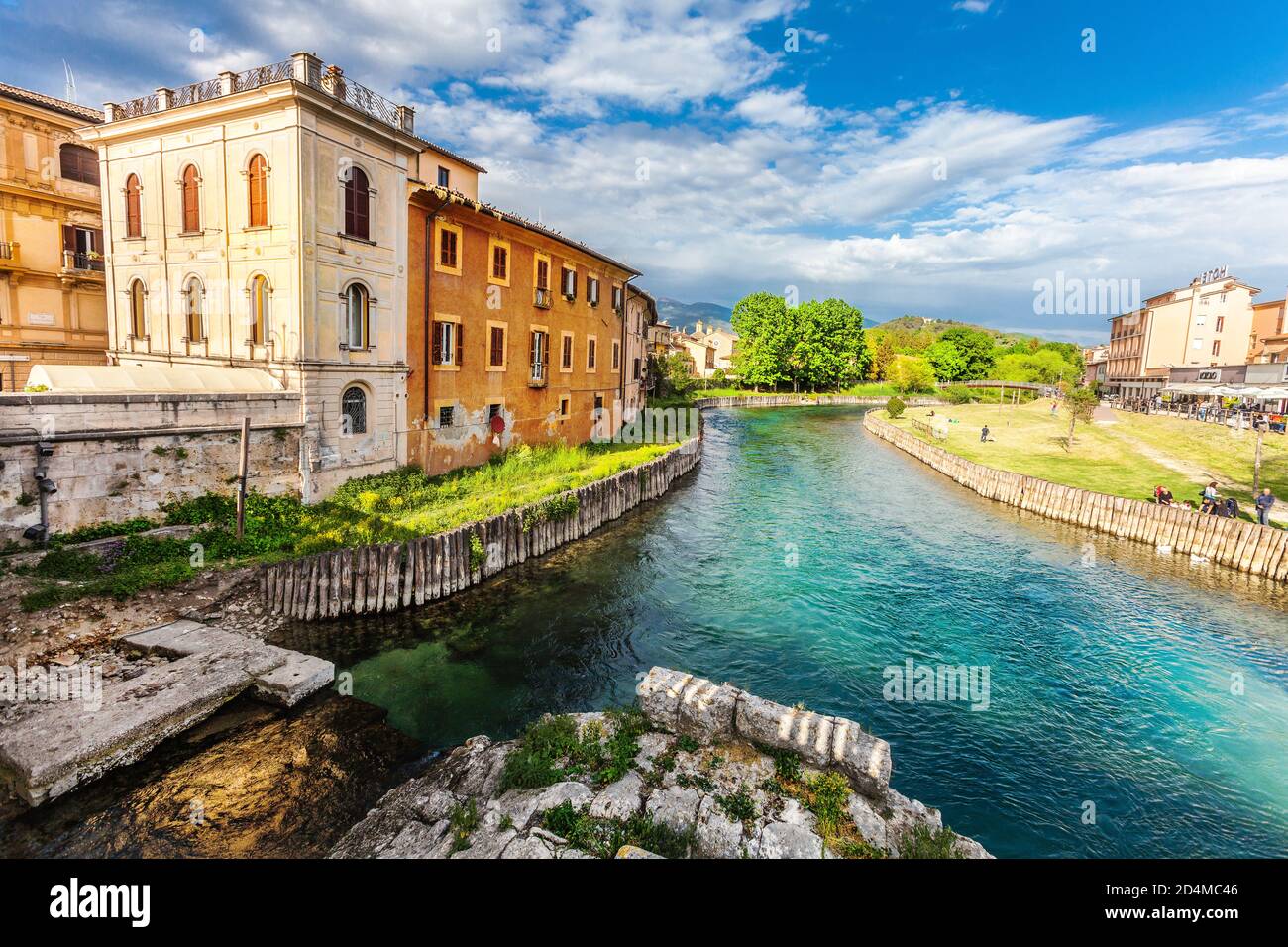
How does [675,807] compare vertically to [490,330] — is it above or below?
below

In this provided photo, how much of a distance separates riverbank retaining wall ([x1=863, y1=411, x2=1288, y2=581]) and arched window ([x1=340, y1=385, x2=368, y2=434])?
31.4 metres

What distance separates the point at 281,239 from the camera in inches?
805

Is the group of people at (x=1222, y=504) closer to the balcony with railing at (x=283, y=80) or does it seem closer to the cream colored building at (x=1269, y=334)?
the balcony with railing at (x=283, y=80)

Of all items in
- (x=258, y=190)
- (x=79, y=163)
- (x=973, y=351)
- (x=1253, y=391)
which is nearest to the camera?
(x=258, y=190)

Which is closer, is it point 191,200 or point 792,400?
point 191,200

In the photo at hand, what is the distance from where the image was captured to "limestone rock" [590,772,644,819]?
8406 millimetres

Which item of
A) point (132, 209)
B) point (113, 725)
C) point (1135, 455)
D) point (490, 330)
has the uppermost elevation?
point (132, 209)

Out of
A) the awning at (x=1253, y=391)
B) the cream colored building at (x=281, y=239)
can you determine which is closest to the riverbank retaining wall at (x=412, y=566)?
the cream colored building at (x=281, y=239)

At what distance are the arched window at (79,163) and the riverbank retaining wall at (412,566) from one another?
24264 millimetres

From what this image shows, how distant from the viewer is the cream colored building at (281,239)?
2033 cm

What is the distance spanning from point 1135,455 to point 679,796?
4299 cm

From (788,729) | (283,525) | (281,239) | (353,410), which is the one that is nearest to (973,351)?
(353,410)

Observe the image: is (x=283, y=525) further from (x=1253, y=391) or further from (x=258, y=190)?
(x=1253, y=391)
